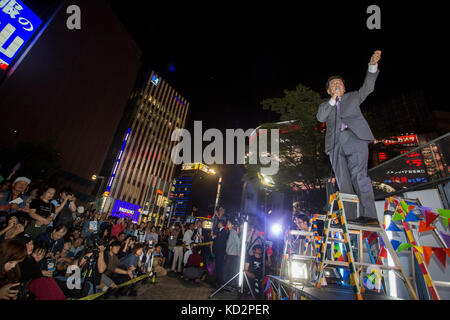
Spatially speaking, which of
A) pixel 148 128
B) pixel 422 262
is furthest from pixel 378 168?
pixel 148 128

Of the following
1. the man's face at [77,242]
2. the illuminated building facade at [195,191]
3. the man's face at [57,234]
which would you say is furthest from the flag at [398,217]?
the illuminated building facade at [195,191]

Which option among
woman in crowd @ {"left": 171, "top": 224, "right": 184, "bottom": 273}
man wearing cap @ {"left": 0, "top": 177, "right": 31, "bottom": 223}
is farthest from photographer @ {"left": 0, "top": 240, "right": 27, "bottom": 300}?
woman in crowd @ {"left": 171, "top": 224, "right": 184, "bottom": 273}

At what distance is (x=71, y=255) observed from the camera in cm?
585

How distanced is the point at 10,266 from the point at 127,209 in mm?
66943

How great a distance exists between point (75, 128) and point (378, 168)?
1624 inches

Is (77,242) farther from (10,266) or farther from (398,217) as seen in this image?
(398,217)

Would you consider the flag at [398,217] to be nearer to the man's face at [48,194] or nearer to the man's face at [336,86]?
the man's face at [336,86]

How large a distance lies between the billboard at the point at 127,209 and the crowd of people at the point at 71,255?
189ft

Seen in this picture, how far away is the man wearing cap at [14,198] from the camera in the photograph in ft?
15.4

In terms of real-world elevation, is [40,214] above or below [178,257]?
above

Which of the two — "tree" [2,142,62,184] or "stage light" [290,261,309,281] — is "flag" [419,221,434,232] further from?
"tree" [2,142,62,184]

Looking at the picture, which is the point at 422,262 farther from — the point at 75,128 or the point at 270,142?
the point at 75,128

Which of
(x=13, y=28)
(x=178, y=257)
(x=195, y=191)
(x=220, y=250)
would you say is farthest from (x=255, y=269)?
(x=195, y=191)
